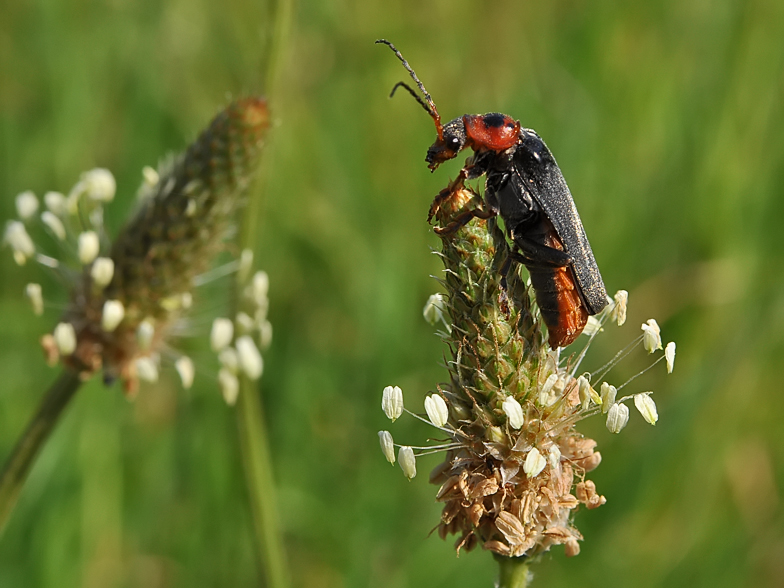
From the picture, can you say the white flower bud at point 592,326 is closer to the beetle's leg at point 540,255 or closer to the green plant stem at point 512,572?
the beetle's leg at point 540,255

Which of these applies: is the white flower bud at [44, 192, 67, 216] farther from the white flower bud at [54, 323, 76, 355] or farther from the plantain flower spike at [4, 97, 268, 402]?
the white flower bud at [54, 323, 76, 355]

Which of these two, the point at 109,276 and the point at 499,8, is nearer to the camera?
the point at 109,276

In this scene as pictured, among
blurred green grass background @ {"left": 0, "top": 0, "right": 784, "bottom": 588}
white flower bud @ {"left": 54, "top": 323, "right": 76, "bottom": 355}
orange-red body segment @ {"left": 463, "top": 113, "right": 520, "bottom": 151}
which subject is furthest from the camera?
blurred green grass background @ {"left": 0, "top": 0, "right": 784, "bottom": 588}

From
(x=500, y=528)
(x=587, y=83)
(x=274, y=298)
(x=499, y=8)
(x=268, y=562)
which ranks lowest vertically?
(x=268, y=562)

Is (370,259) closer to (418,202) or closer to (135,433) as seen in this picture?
(418,202)

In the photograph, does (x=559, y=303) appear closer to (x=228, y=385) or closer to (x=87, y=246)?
(x=228, y=385)

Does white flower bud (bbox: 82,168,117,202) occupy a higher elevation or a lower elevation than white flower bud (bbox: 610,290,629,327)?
higher

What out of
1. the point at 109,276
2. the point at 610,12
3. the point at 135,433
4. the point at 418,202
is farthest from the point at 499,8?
the point at 109,276

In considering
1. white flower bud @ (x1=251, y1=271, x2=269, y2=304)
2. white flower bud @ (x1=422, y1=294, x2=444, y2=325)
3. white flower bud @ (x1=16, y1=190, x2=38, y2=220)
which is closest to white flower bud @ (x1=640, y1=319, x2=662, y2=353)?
white flower bud @ (x1=422, y1=294, x2=444, y2=325)
